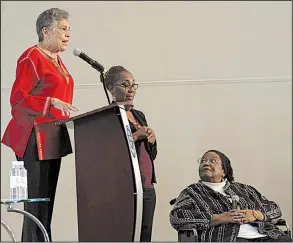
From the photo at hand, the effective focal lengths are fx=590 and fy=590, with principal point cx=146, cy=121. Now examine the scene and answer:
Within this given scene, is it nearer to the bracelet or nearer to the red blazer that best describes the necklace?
the red blazer

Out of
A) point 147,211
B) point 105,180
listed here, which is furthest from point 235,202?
point 105,180

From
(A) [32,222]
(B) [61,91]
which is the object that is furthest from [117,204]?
(B) [61,91]

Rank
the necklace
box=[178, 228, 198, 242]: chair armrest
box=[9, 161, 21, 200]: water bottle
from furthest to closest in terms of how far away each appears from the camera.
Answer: box=[178, 228, 198, 242]: chair armrest, the necklace, box=[9, 161, 21, 200]: water bottle

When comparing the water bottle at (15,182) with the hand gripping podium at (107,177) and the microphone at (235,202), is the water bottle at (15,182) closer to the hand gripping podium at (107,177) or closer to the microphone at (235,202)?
the hand gripping podium at (107,177)

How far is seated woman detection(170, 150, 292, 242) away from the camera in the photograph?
278 centimetres

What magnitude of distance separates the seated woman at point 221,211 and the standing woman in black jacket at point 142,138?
0.30m

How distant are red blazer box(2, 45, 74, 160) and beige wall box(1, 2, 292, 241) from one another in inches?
73.9

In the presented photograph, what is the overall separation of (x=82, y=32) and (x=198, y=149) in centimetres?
128

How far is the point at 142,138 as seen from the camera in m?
2.55

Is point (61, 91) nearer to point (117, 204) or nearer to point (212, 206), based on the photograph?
point (117, 204)

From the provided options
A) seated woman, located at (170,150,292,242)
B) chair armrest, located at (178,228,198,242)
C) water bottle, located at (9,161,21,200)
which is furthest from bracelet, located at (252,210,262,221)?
water bottle, located at (9,161,21,200)

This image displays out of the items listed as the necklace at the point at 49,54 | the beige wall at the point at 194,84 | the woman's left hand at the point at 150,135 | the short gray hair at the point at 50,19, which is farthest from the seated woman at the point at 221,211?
the beige wall at the point at 194,84

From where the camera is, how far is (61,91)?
8.16ft

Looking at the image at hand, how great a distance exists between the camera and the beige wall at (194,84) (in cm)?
436
